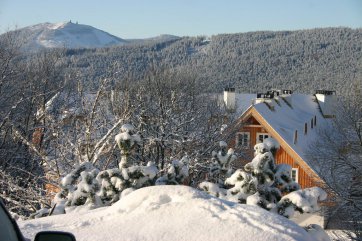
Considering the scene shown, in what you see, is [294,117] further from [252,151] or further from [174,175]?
[174,175]

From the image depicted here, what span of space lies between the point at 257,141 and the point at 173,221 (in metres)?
20.1

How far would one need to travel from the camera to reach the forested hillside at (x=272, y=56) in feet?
314

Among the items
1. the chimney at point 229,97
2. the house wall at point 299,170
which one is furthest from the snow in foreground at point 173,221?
the chimney at point 229,97

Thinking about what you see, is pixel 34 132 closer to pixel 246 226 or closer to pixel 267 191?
pixel 267 191

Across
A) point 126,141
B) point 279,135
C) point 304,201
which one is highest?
point 126,141

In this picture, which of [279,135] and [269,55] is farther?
[269,55]

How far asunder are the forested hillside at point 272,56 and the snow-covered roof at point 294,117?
46.6 meters

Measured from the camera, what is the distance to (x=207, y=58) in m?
112

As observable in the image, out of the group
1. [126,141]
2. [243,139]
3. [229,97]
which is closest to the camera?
[126,141]

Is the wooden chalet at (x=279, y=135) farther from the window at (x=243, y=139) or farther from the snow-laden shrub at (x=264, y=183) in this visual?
the snow-laden shrub at (x=264, y=183)

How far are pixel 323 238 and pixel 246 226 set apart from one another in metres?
1.25

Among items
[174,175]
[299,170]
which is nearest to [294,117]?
[299,170]

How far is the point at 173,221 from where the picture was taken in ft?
17.4

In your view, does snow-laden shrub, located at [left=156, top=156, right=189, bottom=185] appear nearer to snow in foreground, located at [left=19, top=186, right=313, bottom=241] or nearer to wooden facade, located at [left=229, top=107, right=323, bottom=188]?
snow in foreground, located at [left=19, top=186, right=313, bottom=241]
